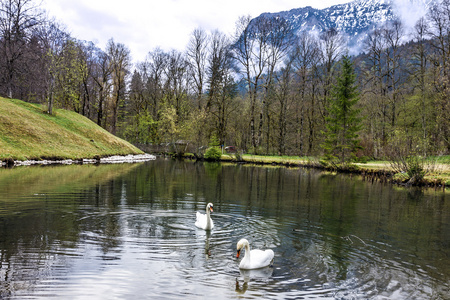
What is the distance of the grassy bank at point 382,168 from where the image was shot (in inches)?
867

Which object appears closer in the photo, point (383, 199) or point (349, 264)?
point (349, 264)

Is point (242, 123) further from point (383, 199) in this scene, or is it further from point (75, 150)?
point (383, 199)

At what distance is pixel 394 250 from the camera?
7.99 m

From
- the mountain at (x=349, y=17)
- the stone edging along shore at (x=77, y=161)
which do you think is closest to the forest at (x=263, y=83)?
the stone edging along shore at (x=77, y=161)

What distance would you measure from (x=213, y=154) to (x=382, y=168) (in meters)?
21.4

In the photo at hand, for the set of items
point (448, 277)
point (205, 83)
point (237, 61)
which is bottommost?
point (448, 277)

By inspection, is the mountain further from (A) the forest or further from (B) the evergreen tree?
(B) the evergreen tree

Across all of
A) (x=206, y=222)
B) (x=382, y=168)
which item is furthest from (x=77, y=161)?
(x=382, y=168)

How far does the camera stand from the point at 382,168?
2847cm

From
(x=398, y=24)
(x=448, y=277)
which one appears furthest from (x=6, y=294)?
(x=398, y=24)

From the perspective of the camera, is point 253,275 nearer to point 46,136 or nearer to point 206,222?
point 206,222

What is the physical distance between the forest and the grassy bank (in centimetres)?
210

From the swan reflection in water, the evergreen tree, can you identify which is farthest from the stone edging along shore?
the swan reflection in water

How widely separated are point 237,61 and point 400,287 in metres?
49.3
